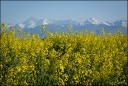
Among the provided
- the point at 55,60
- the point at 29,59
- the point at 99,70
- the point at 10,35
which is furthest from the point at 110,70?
the point at 10,35

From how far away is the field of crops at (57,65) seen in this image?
9312 mm

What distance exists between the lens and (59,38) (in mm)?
12242

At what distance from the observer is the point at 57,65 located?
9.48 metres

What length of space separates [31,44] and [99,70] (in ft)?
9.02

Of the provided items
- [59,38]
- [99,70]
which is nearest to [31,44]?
[59,38]

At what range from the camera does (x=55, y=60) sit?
983 cm

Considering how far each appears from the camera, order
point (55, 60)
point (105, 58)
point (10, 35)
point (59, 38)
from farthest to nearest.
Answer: point (59, 38) < point (10, 35) < point (105, 58) < point (55, 60)

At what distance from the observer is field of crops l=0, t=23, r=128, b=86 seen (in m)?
9.31

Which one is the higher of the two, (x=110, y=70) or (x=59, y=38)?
(x=59, y=38)

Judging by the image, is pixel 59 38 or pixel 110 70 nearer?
pixel 110 70

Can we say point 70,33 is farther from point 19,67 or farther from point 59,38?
point 19,67

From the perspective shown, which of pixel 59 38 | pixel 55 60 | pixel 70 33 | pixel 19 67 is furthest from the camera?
pixel 70 33

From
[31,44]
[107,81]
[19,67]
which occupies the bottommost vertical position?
[107,81]

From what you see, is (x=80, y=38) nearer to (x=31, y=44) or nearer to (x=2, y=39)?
(x=31, y=44)
